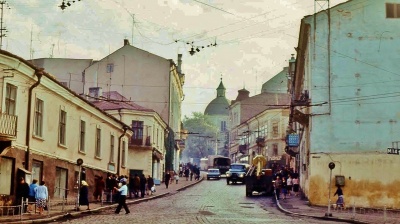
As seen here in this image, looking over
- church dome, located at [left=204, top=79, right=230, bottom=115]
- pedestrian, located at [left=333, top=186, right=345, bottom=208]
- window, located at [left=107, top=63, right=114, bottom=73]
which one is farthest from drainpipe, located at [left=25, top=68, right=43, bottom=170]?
church dome, located at [left=204, top=79, right=230, bottom=115]

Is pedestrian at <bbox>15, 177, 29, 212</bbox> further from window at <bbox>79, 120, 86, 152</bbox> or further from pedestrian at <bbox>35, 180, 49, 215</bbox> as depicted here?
window at <bbox>79, 120, 86, 152</bbox>

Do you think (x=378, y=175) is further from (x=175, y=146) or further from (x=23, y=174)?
(x=175, y=146)

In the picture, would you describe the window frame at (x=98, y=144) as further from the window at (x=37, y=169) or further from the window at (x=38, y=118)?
the window at (x=37, y=169)

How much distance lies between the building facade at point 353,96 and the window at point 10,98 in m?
17.2

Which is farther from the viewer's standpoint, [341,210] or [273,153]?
[273,153]

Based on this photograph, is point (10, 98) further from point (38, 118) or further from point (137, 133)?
point (137, 133)

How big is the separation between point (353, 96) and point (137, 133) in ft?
88.4

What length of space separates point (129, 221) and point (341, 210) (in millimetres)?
14372

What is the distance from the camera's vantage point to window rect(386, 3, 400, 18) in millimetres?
37688

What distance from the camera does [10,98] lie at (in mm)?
26766

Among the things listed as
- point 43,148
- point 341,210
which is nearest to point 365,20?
point 341,210

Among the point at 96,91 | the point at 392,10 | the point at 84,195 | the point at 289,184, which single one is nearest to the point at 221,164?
the point at 96,91

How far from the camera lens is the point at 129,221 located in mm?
23125

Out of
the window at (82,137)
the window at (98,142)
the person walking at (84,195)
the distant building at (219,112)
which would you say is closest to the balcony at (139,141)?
the window at (98,142)
